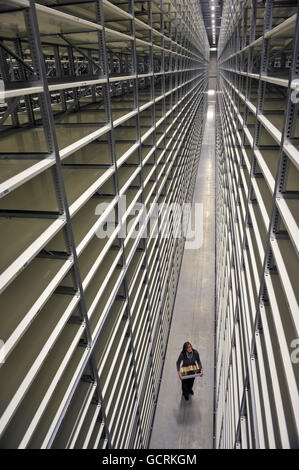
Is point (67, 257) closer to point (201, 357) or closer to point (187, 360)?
point (187, 360)

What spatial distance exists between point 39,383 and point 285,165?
2466mm

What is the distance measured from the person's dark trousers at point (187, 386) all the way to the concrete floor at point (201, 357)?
8.1 inches

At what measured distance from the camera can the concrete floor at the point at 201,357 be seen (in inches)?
234

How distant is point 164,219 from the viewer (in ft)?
23.3

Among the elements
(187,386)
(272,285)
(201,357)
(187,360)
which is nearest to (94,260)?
(272,285)

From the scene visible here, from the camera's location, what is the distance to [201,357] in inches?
291

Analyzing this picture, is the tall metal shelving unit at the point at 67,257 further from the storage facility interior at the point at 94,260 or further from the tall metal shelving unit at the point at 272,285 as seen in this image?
the tall metal shelving unit at the point at 272,285

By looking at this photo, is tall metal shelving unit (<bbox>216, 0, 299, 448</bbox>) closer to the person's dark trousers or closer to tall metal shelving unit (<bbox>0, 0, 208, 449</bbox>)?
tall metal shelving unit (<bbox>0, 0, 208, 449</bbox>)

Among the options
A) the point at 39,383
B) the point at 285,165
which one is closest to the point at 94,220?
the point at 39,383

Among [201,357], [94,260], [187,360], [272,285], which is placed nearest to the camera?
[272,285]

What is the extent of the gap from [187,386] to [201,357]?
1.15 metres

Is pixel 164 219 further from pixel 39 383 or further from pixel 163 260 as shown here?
pixel 39 383

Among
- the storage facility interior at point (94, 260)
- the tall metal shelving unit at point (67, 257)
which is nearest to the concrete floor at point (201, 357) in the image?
the tall metal shelving unit at point (67, 257)
